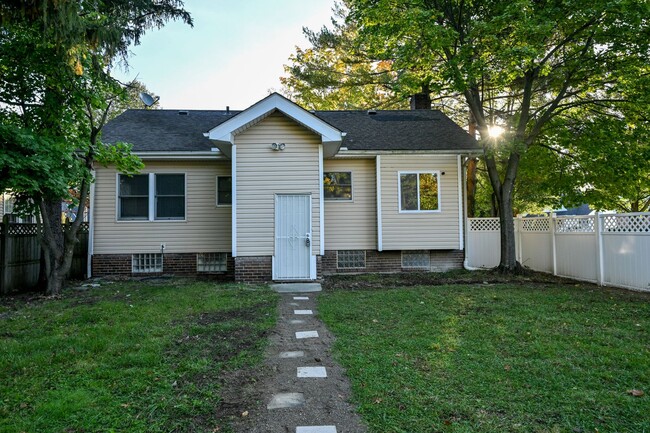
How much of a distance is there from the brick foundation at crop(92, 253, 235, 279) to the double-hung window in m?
1.11

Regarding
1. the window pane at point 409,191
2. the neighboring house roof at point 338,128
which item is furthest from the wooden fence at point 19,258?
the window pane at point 409,191

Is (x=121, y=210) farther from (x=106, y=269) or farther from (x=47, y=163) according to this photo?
(x=47, y=163)

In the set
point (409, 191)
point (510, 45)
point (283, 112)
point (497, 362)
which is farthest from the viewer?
point (409, 191)

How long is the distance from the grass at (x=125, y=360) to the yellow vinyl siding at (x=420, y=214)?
17.5 feet

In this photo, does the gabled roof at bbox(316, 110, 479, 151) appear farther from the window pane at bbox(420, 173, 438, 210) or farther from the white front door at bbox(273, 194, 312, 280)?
the white front door at bbox(273, 194, 312, 280)

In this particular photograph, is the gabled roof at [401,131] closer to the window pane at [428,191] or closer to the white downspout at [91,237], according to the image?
the window pane at [428,191]

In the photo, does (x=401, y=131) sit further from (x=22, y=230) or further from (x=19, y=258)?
(x=19, y=258)

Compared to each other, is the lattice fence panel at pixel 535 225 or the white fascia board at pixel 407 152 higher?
the white fascia board at pixel 407 152

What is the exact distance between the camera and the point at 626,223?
27.1ft

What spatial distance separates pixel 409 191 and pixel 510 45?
4.44 metres

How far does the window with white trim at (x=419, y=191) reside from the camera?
11641 mm

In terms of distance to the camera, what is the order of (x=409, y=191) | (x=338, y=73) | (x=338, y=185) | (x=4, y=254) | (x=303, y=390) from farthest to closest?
1. (x=338, y=73)
2. (x=338, y=185)
3. (x=409, y=191)
4. (x=4, y=254)
5. (x=303, y=390)

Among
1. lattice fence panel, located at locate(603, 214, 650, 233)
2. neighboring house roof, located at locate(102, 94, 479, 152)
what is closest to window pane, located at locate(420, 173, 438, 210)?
neighboring house roof, located at locate(102, 94, 479, 152)

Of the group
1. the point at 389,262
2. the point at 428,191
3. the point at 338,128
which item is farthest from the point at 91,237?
the point at 428,191
